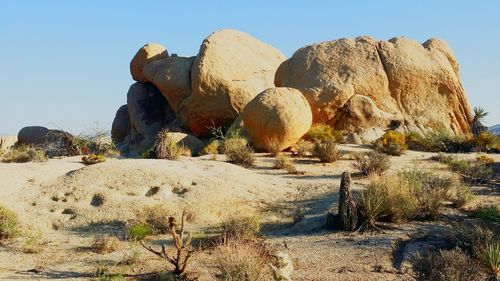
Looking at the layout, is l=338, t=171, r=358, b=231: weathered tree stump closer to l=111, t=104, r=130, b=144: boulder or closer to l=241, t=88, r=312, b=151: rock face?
l=241, t=88, r=312, b=151: rock face

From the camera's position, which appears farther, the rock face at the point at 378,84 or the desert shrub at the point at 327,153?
the rock face at the point at 378,84

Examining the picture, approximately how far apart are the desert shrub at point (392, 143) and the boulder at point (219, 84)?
651 cm

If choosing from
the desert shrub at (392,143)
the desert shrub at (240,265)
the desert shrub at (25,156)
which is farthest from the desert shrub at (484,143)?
the desert shrub at (240,265)

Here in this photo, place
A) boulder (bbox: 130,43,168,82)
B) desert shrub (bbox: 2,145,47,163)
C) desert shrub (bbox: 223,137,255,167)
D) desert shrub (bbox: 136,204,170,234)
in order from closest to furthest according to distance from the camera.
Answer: desert shrub (bbox: 136,204,170,234) → desert shrub (bbox: 223,137,255,167) → desert shrub (bbox: 2,145,47,163) → boulder (bbox: 130,43,168,82)

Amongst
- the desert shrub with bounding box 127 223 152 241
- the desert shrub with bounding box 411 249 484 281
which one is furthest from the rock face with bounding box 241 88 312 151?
the desert shrub with bounding box 411 249 484 281

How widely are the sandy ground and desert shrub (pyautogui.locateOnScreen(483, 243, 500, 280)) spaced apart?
1084mm

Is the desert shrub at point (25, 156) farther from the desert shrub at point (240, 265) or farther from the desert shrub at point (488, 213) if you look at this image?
the desert shrub at point (488, 213)

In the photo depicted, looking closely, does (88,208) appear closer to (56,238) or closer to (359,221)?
(56,238)

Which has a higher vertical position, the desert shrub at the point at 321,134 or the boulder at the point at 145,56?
the boulder at the point at 145,56

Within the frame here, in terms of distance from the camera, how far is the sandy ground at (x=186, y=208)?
311 inches

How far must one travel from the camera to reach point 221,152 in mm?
17719

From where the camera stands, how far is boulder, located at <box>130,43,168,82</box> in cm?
2688

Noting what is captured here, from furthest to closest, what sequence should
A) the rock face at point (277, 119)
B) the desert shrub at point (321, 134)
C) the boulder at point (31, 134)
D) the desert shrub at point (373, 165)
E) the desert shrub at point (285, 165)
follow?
the boulder at point (31, 134) < the desert shrub at point (321, 134) < the rock face at point (277, 119) < the desert shrub at point (285, 165) < the desert shrub at point (373, 165)

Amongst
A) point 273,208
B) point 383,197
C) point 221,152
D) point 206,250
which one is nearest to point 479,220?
point 383,197
